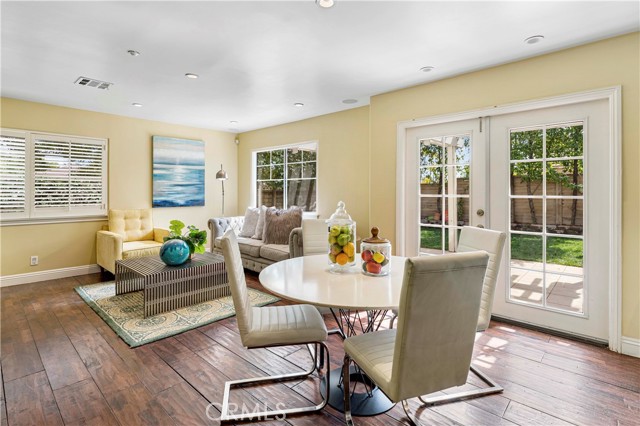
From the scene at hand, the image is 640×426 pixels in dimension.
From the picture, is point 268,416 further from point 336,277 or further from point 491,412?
point 491,412

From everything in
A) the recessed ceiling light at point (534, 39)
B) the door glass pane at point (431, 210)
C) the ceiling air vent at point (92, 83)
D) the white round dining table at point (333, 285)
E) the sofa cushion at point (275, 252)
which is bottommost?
the sofa cushion at point (275, 252)

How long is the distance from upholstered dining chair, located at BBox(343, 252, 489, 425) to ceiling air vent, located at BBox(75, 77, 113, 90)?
398 centimetres

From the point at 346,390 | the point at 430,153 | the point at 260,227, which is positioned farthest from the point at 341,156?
the point at 346,390

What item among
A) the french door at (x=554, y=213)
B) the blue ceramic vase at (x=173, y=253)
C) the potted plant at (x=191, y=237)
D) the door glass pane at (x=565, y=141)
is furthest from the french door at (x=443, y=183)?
the blue ceramic vase at (x=173, y=253)

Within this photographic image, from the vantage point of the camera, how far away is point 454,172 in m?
3.51

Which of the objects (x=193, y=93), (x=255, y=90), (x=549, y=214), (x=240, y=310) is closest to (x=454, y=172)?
(x=549, y=214)

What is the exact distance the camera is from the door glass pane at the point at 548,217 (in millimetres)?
2826

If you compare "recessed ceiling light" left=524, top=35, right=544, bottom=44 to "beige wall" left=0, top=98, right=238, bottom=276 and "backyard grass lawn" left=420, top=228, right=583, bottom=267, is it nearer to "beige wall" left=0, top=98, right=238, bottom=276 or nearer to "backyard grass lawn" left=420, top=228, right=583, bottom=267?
"backyard grass lawn" left=420, top=228, right=583, bottom=267

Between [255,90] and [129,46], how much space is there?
141cm

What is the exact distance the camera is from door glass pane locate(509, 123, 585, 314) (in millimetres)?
2826

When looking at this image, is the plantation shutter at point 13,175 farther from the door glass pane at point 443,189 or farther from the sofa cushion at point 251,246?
the door glass pane at point 443,189

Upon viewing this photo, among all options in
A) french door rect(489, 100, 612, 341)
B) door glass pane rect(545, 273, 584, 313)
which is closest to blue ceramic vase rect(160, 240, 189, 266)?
french door rect(489, 100, 612, 341)

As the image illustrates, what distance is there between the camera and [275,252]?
438 centimetres

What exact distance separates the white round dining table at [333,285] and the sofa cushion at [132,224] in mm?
3778
